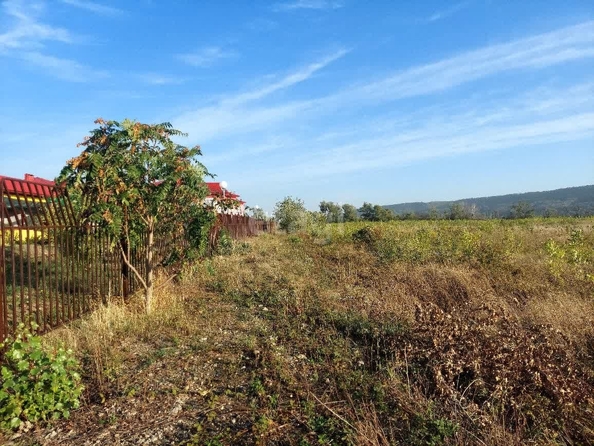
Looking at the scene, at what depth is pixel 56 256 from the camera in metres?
5.58

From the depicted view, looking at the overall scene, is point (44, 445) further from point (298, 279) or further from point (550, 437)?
point (298, 279)

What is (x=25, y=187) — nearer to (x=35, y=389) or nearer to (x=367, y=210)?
(x=35, y=389)

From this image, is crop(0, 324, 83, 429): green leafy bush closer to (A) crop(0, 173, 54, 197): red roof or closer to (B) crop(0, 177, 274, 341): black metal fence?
(B) crop(0, 177, 274, 341): black metal fence

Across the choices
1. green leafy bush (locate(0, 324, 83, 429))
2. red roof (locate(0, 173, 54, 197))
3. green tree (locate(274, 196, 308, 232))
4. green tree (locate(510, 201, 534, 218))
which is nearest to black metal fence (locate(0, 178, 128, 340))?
red roof (locate(0, 173, 54, 197))

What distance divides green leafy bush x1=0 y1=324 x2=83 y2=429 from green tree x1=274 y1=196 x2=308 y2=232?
2417cm

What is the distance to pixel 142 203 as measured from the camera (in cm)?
626

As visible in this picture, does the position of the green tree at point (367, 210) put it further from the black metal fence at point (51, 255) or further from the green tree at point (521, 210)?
the black metal fence at point (51, 255)

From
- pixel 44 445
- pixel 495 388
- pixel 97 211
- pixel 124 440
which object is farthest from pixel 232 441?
pixel 97 211

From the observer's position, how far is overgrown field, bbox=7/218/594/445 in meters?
A: 3.27

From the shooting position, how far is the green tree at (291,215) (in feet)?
92.4

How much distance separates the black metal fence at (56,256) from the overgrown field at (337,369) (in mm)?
531

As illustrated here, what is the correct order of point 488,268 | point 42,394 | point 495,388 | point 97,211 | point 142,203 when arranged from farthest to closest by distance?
1. point 488,268
2. point 142,203
3. point 97,211
4. point 495,388
5. point 42,394

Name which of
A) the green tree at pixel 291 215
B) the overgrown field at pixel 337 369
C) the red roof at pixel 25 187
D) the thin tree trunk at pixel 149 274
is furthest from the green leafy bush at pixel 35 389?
the green tree at pixel 291 215

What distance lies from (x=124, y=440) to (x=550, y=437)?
3208mm
